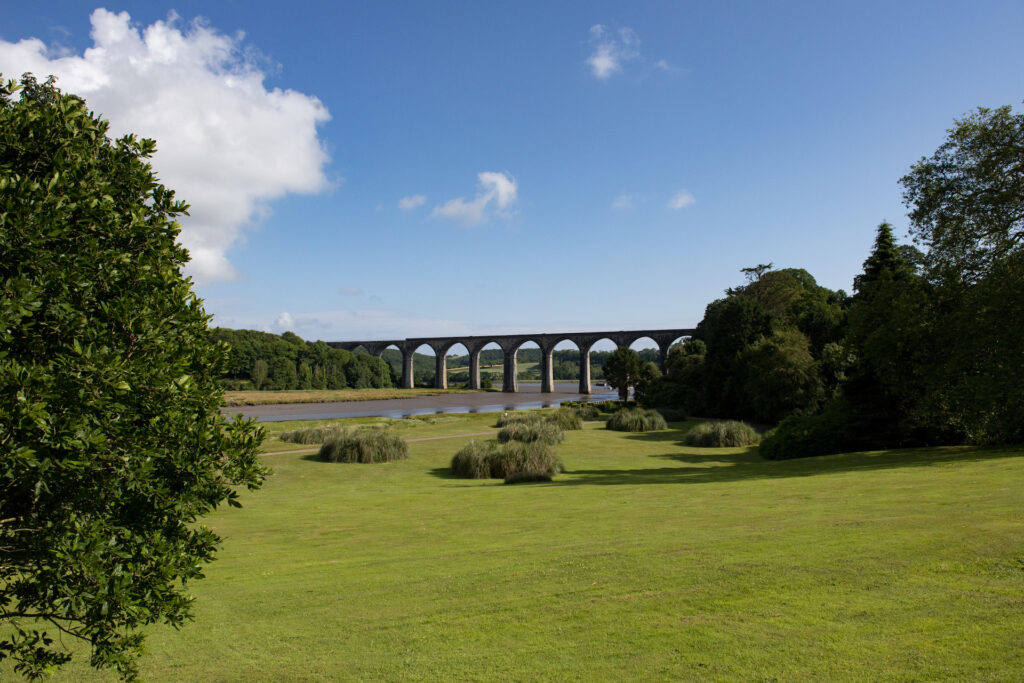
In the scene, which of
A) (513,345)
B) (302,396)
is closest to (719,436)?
(302,396)

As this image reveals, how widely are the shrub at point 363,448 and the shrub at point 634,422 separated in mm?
14874

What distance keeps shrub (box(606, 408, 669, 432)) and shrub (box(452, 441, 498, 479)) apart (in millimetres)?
15998

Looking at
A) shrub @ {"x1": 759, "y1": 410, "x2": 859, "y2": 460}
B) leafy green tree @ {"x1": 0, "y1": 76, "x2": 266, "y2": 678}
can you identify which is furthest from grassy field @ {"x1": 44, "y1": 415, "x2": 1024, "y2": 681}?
shrub @ {"x1": 759, "y1": 410, "x2": 859, "y2": 460}

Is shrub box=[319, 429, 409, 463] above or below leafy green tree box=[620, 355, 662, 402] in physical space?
below

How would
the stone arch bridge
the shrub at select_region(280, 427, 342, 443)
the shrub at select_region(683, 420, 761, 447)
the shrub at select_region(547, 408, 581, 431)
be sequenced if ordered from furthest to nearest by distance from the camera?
1. the stone arch bridge
2. the shrub at select_region(547, 408, 581, 431)
3. the shrub at select_region(683, 420, 761, 447)
4. the shrub at select_region(280, 427, 342, 443)

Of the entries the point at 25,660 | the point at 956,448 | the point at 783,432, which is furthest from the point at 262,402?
the point at 25,660

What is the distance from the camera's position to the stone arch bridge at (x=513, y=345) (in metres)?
99.9

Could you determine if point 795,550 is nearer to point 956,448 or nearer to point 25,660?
point 25,660

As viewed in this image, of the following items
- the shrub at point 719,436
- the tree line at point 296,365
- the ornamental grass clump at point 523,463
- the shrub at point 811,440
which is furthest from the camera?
the tree line at point 296,365

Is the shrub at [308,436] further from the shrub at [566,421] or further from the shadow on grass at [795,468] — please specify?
the shadow on grass at [795,468]

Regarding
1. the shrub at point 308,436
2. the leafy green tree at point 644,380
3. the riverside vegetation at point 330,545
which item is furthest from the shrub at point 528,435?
the leafy green tree at point 644,380

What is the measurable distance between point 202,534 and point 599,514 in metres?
6.81

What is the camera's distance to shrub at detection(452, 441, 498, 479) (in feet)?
55.5

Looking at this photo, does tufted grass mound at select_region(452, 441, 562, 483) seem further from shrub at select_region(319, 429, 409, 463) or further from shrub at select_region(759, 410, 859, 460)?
shrub at select_region(759, 410, 859, 460)
